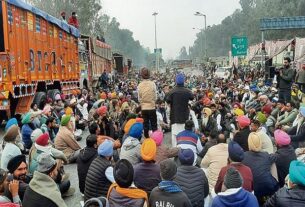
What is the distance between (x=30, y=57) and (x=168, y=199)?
33.7 feet

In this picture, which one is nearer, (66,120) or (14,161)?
(14,161)

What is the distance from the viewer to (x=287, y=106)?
11.1m

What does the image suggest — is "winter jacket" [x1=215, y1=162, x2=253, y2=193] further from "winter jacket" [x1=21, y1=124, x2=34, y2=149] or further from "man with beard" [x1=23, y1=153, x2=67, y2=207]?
"winter jacket" [x1=21, y1=124, x2=34, y2=149]

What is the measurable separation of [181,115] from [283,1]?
56739 mm

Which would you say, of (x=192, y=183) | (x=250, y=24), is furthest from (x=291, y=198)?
(x=250, y=24)

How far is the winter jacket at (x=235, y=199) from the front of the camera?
13.7 ft

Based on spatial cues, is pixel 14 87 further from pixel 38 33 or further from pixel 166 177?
pixel 166 177

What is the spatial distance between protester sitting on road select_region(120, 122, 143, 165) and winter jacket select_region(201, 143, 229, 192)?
0.99 m

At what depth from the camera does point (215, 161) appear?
6.08 m

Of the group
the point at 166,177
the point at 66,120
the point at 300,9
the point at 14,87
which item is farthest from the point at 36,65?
the point at 300,9

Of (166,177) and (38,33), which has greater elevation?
(38,33)

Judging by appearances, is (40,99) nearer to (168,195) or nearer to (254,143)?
(254,143)

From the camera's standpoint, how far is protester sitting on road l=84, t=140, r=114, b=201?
5570 mm

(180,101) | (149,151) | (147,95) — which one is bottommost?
(149,151)
